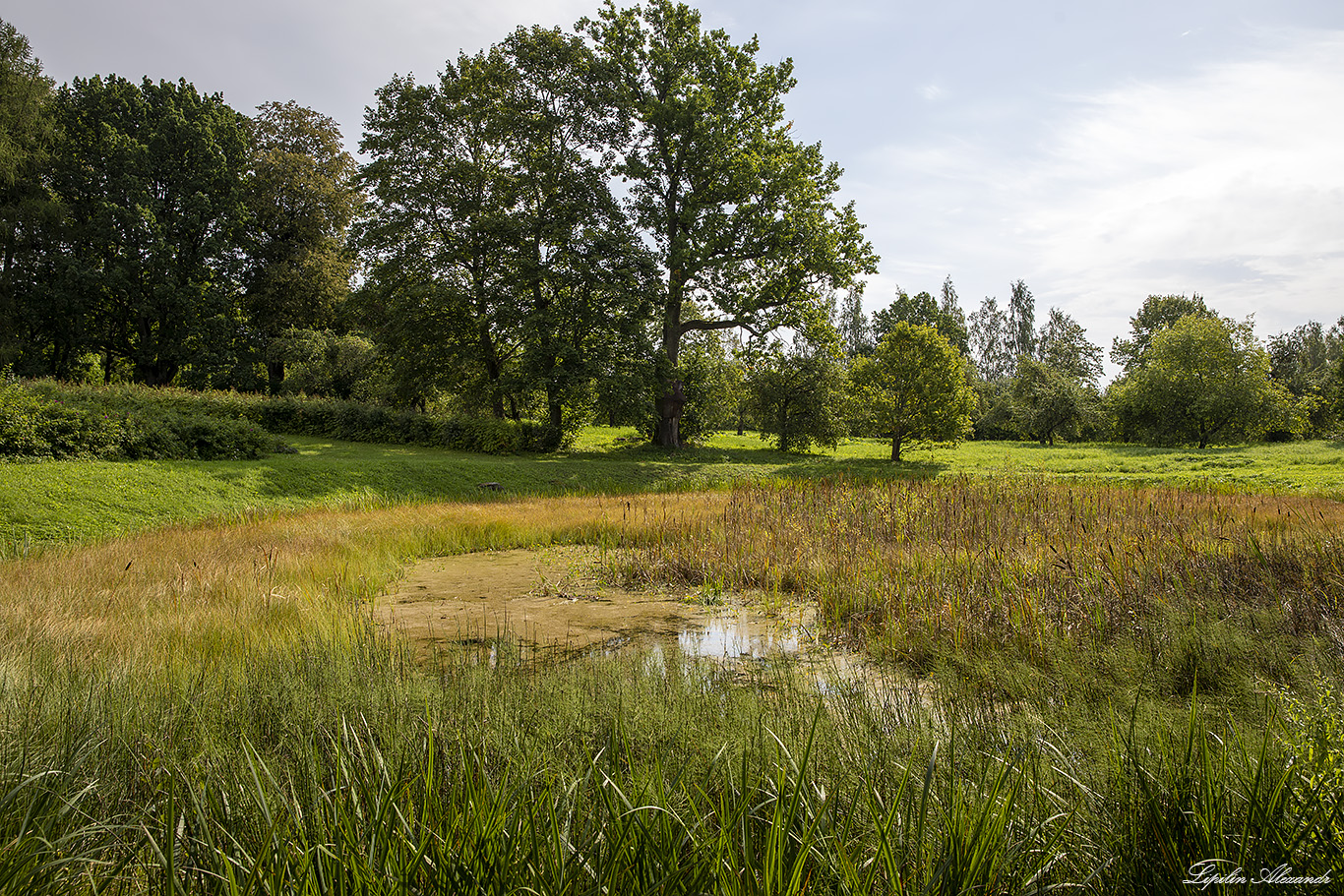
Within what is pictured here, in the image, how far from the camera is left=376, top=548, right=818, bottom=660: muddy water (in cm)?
530

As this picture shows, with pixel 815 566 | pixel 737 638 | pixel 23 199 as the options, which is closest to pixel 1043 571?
pixel 815 566

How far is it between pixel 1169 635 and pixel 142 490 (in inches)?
584

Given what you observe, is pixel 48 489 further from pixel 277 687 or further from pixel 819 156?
pixel 819 156

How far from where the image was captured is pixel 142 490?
11547 millimetres

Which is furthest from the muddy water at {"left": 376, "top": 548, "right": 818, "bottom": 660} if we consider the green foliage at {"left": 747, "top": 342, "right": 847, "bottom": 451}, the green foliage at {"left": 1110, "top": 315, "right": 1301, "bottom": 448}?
the green foliage at {"left": 1110, "top": 315, "right": 1301, "bottom": 448}

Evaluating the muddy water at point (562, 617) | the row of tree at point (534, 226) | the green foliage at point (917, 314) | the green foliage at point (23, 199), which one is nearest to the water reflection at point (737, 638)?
the muddy water at point (562, 617)

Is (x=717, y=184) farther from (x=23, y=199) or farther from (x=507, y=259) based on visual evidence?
(x=23, y=199)

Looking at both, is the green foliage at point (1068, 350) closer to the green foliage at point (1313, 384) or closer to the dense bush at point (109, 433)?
the green foliage at point (1313, 384)

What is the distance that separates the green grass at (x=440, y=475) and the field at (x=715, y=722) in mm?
714

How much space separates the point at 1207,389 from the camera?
33250mm

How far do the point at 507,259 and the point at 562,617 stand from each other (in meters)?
22.1

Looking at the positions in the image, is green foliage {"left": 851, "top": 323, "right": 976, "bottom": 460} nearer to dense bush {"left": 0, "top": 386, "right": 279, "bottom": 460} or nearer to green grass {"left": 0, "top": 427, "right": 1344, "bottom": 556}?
green grass {"left": 0, "top": 427, "right": 1344, "bottom": 556}

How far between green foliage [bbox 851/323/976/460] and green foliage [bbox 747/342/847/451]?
3.59 m

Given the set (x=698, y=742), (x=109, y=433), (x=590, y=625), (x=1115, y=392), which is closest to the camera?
(x=698, y=742)
